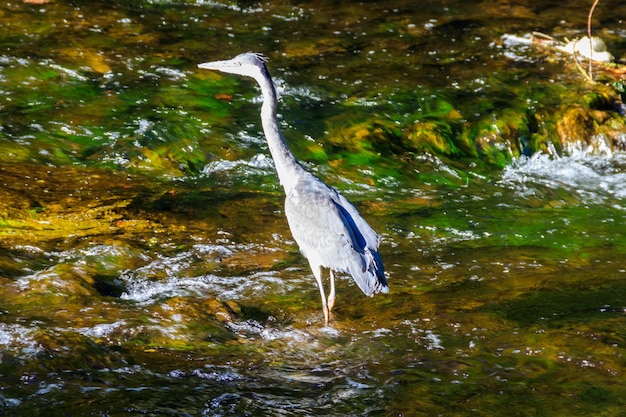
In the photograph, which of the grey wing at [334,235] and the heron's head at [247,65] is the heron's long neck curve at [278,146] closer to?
the heron's head at [247,65]

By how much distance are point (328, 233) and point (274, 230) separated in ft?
4.57

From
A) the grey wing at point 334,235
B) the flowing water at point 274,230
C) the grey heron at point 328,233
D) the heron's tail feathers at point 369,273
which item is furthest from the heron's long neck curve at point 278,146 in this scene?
the heron's tail feathers at point 369,273

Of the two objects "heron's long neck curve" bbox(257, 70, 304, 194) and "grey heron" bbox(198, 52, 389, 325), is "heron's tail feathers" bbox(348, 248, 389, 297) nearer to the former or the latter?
"grey heron" bbox(198, 52, 389, 325)

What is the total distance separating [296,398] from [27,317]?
5.94ft

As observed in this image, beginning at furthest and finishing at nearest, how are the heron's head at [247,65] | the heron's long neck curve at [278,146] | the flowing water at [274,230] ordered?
1. the heron's head at [247,65]
2. the heron's long neck curve at [278,146]
3. the flowing water at [274,230]

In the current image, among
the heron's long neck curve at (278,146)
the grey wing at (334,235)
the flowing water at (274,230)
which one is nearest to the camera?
the flowing water at (274,230)

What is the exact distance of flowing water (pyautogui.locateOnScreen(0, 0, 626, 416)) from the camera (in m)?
4.76

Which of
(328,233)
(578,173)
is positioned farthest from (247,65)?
(578,173)

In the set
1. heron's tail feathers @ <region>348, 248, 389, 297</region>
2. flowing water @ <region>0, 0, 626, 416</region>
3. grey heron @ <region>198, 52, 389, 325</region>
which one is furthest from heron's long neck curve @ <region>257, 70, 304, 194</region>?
heron's tail feathers @ <region>348, 248, 389, 297</region>

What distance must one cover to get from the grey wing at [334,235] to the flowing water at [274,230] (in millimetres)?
363

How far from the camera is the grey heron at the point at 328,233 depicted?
5.68 m

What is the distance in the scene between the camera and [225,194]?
25.8 ft

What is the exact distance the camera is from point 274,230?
727 cm

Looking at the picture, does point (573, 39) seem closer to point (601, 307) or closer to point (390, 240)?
point (390, 240)
